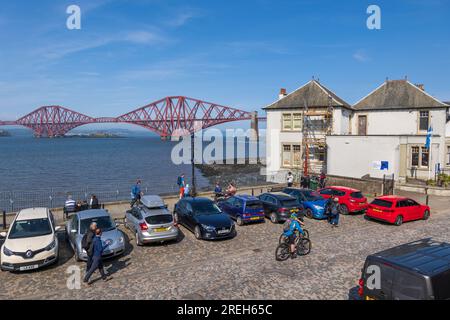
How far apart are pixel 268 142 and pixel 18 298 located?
27.5m

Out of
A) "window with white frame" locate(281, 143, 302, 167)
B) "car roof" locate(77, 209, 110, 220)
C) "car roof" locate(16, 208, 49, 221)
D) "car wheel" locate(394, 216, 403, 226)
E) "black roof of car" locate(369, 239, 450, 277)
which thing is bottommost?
"car wheel" locate(394, 216, 403, 226)

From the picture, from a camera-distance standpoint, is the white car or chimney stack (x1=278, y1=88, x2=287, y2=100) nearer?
the white car

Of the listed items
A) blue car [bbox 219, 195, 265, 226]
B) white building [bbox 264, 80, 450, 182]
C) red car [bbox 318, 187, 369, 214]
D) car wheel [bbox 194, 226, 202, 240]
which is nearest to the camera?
car wheel [bbox 194, 226, 202, 240]

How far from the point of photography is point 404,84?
3334 centimetres

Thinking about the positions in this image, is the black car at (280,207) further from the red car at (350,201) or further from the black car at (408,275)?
the black car at (408,275)

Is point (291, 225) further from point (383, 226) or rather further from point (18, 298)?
point (18, 298)

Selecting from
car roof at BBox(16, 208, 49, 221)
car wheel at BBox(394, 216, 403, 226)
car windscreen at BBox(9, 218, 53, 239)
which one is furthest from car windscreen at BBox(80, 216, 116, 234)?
car wheel at BBox(394, 216, 403, 226)

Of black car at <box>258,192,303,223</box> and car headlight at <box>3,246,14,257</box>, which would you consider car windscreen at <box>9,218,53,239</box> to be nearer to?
car headlight at <box>3,246,14,257</box>

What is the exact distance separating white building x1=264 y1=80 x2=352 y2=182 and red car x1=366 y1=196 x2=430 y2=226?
533 inches

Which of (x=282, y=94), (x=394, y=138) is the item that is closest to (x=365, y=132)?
(x=394, y=138)

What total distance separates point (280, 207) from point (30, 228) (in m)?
11.1

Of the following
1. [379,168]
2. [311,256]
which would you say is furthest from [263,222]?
[379,168]

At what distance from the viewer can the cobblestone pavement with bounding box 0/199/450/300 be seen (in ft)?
32.4
